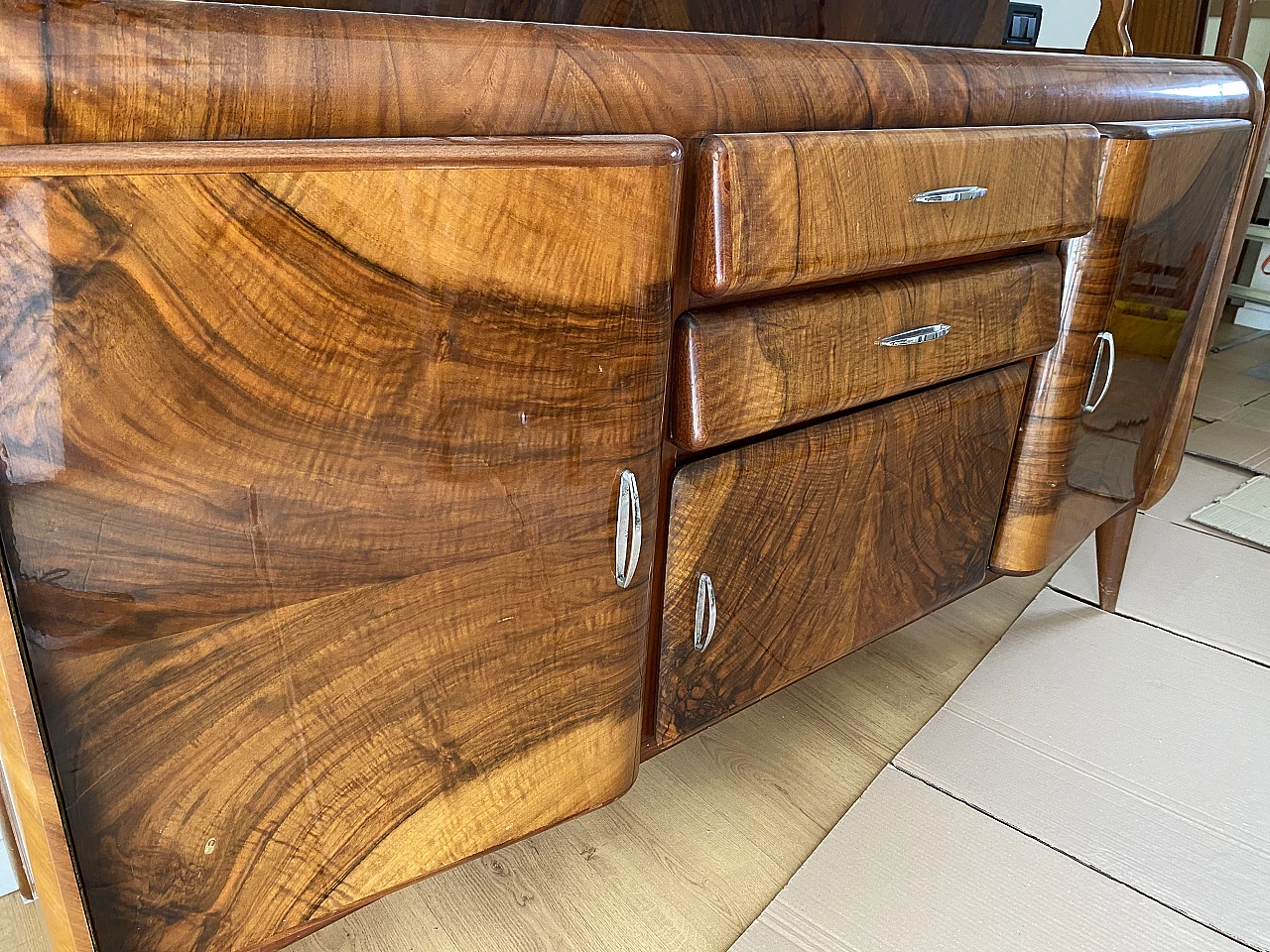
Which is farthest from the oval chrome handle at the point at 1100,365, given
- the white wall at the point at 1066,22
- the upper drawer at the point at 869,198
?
the white wall at the point at 1066,22

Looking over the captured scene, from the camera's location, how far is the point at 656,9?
687 millimetres

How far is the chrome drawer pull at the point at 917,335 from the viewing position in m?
0.68

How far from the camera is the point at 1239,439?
1.77 metres

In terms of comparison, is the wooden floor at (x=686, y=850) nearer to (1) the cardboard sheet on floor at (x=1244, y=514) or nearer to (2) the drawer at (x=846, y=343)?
(2) the drawer at (x=846, y=343)

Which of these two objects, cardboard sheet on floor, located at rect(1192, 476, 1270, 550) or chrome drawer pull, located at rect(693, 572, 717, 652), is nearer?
chrome drawer pull, located at rect(693, 572, 717, 652)

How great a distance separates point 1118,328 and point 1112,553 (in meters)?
0.37

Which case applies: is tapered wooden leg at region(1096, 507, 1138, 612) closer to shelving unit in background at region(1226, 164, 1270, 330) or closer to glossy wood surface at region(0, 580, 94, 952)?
glossy wood surface at region(0, 580, 94, 952)

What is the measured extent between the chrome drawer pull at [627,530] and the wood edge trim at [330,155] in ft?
0.57

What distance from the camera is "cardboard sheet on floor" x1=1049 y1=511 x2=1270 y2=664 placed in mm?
1160

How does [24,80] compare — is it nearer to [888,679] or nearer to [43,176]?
[43,176]

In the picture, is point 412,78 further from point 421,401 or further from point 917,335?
point 917,335

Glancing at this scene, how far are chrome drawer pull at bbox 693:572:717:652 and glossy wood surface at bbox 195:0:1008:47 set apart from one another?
0.38 meters

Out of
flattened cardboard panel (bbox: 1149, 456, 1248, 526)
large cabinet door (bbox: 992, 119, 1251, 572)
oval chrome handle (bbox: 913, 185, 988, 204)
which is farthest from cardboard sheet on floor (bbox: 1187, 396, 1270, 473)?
oval chrome handle (bbox: 913, 185, 988, 204)

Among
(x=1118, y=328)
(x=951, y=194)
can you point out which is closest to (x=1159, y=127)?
(x=1118, y=328)
